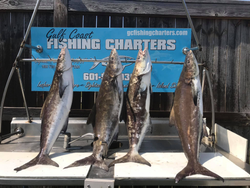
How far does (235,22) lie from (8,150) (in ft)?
13.3

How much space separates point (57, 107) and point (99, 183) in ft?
3.16

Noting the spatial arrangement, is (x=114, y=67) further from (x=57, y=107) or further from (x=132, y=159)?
(x=132, y=159)

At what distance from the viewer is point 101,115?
84.7 inches

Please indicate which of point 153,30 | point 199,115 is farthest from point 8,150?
point 153,30

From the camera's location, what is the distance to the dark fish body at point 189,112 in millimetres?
1887

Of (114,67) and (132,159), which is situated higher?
(114,67)

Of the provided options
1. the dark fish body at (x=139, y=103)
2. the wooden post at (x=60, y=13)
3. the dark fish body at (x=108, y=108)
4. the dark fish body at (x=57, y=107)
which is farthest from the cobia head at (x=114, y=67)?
the wooden post at (x=60, y=13)

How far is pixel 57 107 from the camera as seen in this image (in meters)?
2.09

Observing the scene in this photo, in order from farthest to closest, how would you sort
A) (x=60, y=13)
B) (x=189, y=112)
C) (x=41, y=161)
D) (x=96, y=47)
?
(x=60, y=13) < (x=96, y=47) < (x=189, y=112) < (x=41, y=161)

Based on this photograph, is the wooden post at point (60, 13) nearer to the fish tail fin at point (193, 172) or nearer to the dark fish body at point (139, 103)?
the dark fish body at point (139, 103)

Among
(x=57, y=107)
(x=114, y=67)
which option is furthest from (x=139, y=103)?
(x=57, y=107)

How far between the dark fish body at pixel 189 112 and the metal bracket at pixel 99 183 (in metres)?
0.72

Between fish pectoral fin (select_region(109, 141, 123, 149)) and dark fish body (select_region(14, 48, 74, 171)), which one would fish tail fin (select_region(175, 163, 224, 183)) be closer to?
fish pectoral fin (select_region(109, 141, 123, 149))

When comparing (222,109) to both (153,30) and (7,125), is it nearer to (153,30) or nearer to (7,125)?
(153,30)
